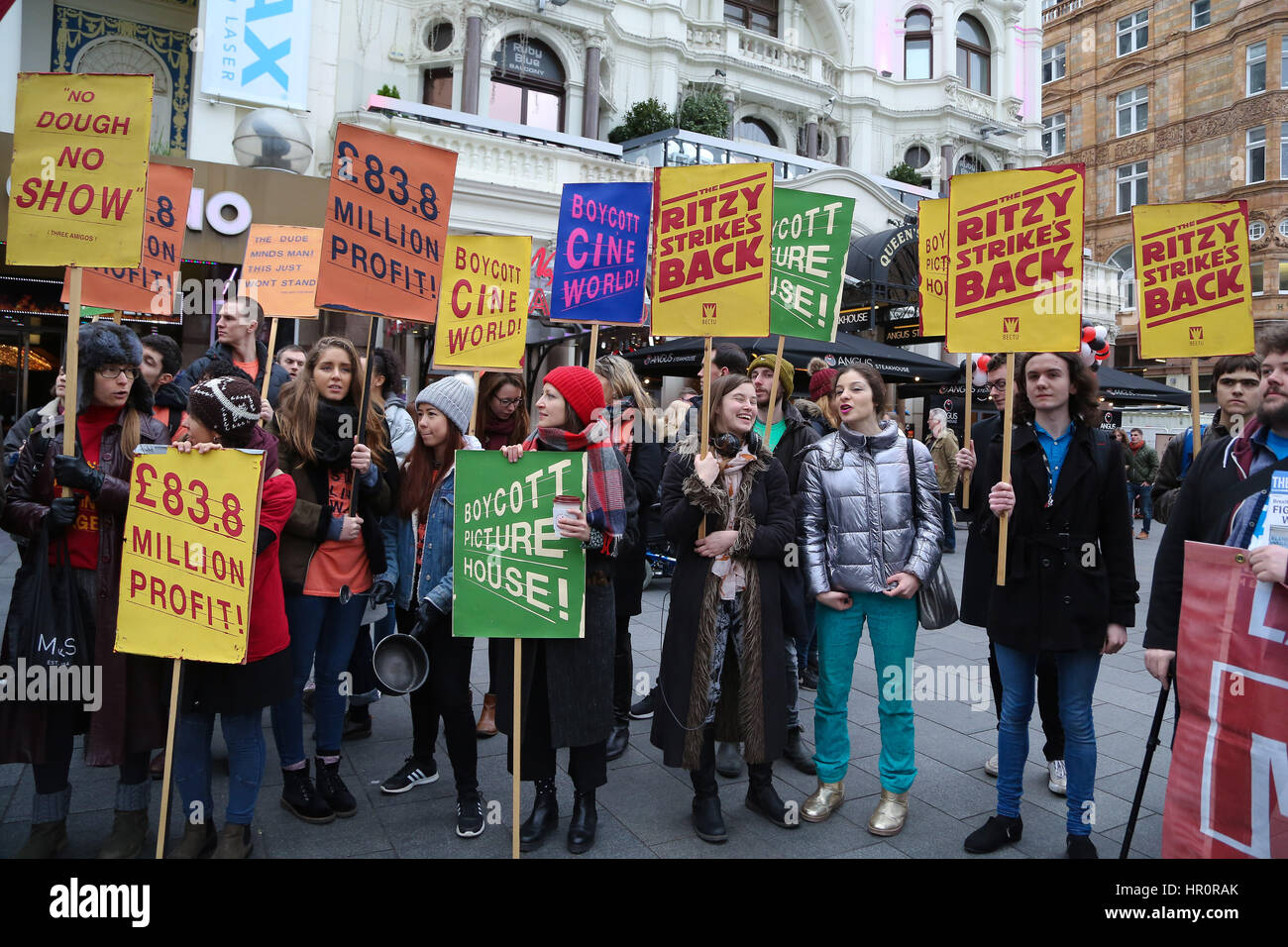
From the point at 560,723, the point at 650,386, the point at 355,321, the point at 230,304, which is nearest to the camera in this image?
the point at 560,723

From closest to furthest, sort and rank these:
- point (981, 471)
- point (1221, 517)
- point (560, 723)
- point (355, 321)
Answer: point (1221, 517)
point (560, 723)
point (981, 471)
point (355, 321)

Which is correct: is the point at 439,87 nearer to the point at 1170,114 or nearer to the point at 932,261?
the point at 932,261

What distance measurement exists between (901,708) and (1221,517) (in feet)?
4.75

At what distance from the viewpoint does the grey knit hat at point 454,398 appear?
3926 mm

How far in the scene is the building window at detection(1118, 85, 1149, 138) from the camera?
36344 mm

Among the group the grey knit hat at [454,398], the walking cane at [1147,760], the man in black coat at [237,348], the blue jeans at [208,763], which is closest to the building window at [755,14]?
the man in black coat at [237,348]

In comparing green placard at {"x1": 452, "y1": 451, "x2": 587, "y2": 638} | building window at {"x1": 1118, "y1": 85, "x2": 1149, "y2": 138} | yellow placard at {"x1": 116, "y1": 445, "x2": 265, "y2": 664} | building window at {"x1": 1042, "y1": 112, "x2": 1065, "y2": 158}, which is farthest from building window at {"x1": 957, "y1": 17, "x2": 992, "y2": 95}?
yellow placard at {"x1": 116, "y1": 445, "x2": 265, "y2": 664}

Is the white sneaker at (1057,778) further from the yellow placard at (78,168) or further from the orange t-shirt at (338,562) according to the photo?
the yellow placard at (78,168)

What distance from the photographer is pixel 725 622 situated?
147 inches

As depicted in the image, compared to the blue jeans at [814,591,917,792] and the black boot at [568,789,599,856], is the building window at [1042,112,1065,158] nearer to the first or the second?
the blue jeans at [814,591,917,792]

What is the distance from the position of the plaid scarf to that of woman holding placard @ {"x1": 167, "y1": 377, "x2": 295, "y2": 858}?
3.48 ft
